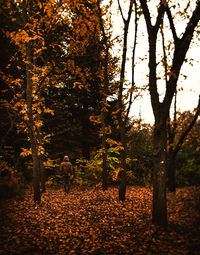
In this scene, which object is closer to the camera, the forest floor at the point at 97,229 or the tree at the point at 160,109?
the forest floor at the point at 97,229

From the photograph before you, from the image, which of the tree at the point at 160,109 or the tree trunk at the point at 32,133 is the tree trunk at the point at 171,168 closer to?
the tree at the point at 160,109

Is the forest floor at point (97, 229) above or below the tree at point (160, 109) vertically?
below

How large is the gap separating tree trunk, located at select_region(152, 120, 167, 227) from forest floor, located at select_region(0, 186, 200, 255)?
0.40 meters

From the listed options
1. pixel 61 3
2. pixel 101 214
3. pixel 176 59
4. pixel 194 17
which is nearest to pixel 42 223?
pixel 101 214

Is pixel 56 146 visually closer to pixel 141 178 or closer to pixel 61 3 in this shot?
pixel 141 178

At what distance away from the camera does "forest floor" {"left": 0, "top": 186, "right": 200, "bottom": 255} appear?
389 centimetres

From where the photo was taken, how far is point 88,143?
13.9 metres

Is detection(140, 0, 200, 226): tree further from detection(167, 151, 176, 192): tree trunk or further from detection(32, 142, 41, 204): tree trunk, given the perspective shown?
detection(32, 142, 41, 204): tree trunk

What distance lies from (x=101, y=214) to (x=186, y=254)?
293 cm

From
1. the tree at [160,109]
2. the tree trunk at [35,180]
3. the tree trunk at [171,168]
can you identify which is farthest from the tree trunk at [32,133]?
the tree trunk at [171,168]

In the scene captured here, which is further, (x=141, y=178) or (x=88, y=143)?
(x=88, y=143)

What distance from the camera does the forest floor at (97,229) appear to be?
3891mm

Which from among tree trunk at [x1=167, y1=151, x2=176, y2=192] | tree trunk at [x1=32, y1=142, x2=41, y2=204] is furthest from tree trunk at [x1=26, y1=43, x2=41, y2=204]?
tree trunk at [x1=167, y1=151, x2=176, y2=192]

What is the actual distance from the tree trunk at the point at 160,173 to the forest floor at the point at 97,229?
0.40 meters
